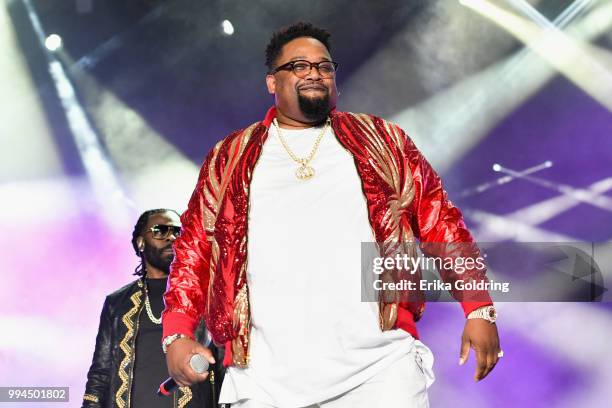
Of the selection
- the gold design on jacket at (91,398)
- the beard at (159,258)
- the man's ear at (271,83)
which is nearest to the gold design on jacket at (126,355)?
Result: the gold design on jacket at (91,398)

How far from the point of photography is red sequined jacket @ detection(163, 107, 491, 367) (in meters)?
2.66

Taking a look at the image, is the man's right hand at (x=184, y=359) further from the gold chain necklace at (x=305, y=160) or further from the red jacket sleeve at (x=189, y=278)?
the gold chain necklace at (x=305, y=160)

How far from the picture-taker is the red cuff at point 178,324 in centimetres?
273

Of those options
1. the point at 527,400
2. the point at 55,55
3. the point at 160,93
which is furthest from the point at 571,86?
the point at 55,55

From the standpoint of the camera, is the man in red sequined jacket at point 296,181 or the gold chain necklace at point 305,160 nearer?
the man in red sequined jacket at point 296,181

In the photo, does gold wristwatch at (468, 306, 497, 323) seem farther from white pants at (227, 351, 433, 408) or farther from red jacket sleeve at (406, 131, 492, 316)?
white pants at (227, 351, 433, 408)

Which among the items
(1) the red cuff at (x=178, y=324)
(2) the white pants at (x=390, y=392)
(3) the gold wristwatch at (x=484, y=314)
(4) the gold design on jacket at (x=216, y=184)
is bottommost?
(2) the white pants at (x=390, y=392)

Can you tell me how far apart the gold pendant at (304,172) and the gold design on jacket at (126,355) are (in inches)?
77.2

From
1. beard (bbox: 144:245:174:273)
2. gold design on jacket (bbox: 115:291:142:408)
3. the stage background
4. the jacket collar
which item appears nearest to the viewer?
the jacket collar

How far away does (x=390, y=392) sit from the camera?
2457 mm

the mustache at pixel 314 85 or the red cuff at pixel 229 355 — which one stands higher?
the mustache at pixel 314 85

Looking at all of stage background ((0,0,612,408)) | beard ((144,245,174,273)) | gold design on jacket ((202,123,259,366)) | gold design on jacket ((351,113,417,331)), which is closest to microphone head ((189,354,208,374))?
gold design on jacket ((202,123,259,366))

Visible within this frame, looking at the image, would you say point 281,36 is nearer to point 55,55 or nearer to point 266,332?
point 266,332

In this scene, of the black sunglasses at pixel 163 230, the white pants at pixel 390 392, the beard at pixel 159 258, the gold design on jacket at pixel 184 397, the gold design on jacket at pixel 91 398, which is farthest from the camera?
the black sunglasses at pixel 163 230
